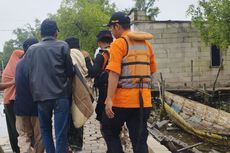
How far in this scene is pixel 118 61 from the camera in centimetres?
379

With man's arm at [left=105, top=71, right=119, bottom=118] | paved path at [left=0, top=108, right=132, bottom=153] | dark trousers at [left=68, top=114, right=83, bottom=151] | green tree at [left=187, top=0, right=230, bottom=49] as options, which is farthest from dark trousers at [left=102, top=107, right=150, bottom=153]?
green tree at [left=187, top=0, right=230, bottom=49]

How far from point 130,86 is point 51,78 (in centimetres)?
104

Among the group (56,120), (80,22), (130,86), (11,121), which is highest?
(80,22)

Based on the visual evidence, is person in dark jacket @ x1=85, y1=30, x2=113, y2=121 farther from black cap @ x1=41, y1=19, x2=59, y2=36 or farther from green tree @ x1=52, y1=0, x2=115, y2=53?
green tree @ x1=52, y1=0, x2=115, y2=53

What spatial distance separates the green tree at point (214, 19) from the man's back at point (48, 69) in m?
10.5

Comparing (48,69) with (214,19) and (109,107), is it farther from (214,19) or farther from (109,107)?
(214,19)

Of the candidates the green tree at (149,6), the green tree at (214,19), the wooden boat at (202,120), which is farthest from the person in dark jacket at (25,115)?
the green tree at (149,6)

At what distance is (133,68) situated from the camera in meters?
3.88

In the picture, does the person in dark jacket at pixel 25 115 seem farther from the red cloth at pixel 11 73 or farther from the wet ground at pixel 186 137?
the wet ground at pixel 186 137

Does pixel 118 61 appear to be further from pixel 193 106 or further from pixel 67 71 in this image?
pixel 193 106

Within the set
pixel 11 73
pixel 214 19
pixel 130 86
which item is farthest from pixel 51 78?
pixel 214 19

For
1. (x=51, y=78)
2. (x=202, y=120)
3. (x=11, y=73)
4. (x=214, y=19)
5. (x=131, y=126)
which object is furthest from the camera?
(x=214, y=19)

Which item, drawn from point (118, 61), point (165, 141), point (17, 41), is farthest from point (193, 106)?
point (17, 41)

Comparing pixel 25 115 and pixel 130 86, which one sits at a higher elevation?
pixel 130 86
